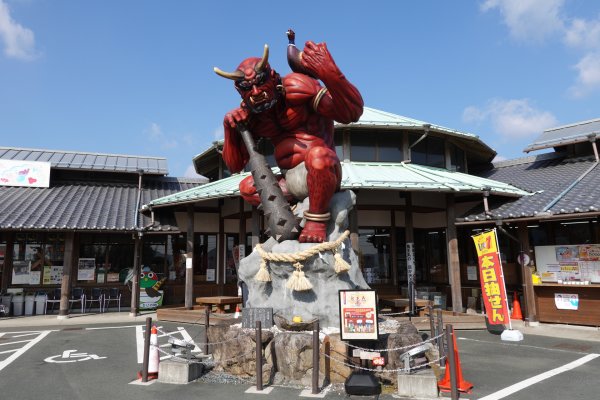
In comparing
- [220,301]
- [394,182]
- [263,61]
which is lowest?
[220,301]

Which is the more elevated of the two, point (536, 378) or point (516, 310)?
point (516, 310)

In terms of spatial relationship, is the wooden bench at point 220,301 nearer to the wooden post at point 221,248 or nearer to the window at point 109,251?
the wooden post at point 221,248

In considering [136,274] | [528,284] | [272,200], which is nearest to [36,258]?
[136,274]

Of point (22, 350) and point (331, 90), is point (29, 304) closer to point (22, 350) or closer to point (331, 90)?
point (22, 350)

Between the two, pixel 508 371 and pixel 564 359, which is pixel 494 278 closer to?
pixel 564 359

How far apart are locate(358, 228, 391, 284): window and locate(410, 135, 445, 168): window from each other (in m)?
2.88

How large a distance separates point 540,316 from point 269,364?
369 inches

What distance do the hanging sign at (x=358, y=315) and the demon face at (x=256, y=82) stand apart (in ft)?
11.7

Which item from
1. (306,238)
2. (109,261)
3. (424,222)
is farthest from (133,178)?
(306,238)

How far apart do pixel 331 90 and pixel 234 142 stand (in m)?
2.28

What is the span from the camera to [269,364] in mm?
6449

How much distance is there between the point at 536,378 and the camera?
21.7 feet

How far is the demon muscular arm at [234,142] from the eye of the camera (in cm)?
773

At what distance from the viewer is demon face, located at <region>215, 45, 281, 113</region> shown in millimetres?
6832
